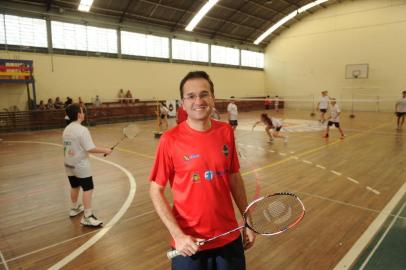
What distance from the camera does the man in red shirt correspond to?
2025 mm

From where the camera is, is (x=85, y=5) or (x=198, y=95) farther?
(x=85, y=5)

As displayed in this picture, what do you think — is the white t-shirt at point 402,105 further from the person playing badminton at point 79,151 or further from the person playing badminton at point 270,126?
the person playing badminton at point 79,151

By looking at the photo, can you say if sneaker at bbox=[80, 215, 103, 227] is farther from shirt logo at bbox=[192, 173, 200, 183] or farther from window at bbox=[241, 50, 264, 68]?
window at bbox=[241, 50, 264, 68]

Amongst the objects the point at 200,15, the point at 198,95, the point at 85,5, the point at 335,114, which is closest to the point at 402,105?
the point at 335,114

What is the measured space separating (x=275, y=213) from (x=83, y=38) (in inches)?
932

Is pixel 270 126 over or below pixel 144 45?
below

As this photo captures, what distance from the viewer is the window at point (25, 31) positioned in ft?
61.7

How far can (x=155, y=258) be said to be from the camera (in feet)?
13.6

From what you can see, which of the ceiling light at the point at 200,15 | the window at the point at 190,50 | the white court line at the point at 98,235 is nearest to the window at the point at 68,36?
the window at the point at 190,50

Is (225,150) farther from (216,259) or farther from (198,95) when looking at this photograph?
(216,259)

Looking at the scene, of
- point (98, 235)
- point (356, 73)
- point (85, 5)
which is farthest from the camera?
point (356, 73)

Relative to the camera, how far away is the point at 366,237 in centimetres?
454

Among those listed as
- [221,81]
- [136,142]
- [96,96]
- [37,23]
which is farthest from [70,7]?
[221,81]

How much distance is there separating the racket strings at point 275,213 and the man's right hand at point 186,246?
2.20ft
